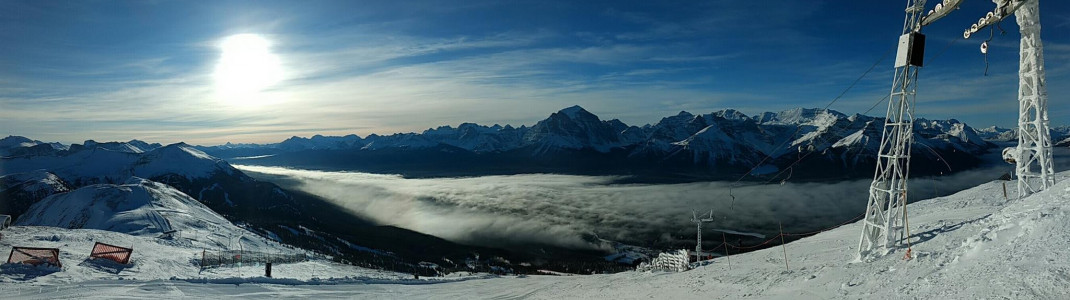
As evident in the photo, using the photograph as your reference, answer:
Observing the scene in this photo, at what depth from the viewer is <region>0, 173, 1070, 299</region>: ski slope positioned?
1527 centimetres

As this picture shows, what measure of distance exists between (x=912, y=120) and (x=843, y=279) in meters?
8.68

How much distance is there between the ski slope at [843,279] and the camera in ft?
50.1

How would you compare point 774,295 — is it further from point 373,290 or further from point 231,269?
point 231,269

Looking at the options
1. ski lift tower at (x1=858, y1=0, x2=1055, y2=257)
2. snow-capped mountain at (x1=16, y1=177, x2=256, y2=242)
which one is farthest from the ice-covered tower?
snow-capped mountain at (x1=16, y1=177, x2=256, y2=242)

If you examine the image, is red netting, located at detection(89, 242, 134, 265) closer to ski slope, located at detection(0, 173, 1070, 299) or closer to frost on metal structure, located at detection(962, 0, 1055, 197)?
ski slope, located at detection(0, 173, 1070, 299)

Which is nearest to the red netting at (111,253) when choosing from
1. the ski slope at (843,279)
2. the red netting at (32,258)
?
the ski slope at (843,279)

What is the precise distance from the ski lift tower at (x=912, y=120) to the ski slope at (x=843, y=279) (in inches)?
67.1

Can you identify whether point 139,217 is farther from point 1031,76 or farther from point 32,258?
point 1031,76

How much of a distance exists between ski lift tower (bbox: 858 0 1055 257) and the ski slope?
170 centimetres

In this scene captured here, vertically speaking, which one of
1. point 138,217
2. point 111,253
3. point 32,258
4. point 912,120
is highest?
point 912,120

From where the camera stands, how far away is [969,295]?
14570 mm

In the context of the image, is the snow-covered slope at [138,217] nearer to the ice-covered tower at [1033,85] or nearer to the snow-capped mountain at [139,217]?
the snow-capped mountain at [139,217]

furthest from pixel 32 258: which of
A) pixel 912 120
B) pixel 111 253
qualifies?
pixel 912 120

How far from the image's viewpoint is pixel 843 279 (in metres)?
20.9
